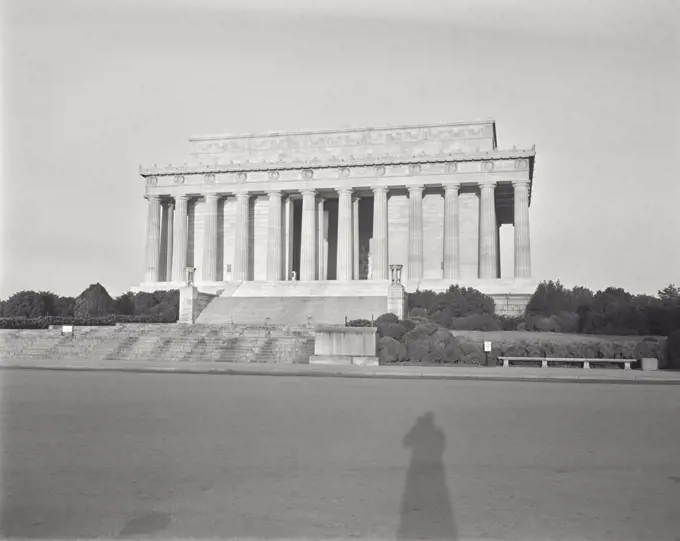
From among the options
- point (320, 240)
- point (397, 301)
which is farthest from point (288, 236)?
point (397, 301)

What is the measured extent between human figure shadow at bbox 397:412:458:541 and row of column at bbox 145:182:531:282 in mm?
51424

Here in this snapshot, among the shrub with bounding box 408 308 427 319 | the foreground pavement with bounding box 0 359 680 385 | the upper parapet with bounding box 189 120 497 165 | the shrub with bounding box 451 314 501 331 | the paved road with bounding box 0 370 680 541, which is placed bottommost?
the foreground pavement with bounding box 0 359 680 385

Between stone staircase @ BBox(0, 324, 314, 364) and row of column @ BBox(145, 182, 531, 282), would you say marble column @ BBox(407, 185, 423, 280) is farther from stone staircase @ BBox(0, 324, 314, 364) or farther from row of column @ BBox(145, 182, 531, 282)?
stone staircase @ BBox(0, 324, 314, 364)

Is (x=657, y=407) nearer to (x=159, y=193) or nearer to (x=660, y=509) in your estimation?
(x=660, y=509)

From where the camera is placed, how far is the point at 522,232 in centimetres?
5950

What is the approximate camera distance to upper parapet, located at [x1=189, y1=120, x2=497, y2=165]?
64.0 m

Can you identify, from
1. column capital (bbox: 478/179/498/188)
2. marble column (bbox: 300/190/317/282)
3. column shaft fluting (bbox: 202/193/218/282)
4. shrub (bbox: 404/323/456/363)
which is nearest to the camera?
shrub (bbox: 404/323/456/363)

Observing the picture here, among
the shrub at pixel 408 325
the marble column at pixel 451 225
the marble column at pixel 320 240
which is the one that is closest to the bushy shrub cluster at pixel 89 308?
the marble column at pixel 320 240

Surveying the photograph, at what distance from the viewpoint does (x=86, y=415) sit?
11367 millimetres

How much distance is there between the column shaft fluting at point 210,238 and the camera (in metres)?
65.1

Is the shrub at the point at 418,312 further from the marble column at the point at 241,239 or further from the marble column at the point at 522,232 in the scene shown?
the marble column at the point at 241,239

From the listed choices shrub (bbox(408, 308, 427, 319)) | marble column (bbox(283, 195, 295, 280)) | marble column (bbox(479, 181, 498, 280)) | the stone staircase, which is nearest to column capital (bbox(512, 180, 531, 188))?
marble column (bbox(479, 181, 498, 280))

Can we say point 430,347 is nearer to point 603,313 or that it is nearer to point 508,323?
point 603,313

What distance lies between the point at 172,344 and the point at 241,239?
32118 millimetres
